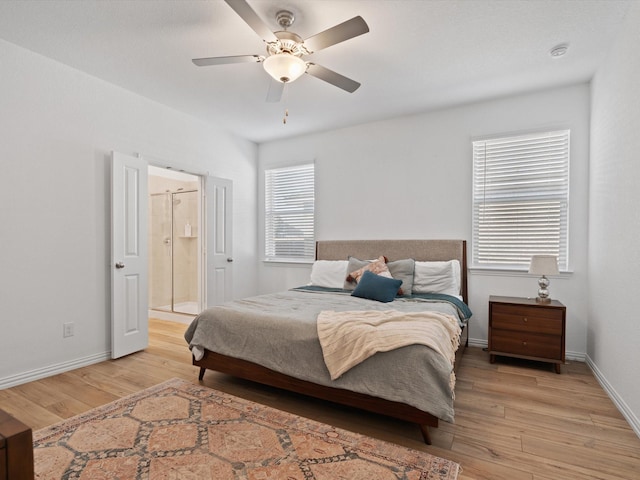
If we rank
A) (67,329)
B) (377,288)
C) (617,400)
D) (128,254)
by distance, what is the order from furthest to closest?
(128,254) → (377,288) → (67,329) → (617,400)

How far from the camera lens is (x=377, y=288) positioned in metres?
3.37

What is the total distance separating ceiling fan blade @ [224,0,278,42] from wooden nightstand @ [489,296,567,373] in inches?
121

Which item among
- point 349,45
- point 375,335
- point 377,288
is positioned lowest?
point 375,335

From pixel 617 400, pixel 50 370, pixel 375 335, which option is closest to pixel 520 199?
pixel 617 400

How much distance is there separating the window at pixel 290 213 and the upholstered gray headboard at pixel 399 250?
437 millimetres

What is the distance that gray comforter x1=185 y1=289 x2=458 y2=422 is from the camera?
2.00 metres

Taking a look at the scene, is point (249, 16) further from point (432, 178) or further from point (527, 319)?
point (527, 319)

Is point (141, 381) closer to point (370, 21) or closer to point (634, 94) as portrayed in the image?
point (370, 21)

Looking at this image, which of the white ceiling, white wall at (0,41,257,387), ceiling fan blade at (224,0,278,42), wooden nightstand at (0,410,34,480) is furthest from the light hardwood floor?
the white ceiling

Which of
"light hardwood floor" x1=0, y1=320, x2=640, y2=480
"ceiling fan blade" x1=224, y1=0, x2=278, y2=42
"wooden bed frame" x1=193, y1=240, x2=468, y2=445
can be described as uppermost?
"ceiling fan blade" x1=224, y1=0, x2=278, y2=42

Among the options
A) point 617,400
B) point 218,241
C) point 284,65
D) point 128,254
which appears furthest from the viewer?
point 218,241

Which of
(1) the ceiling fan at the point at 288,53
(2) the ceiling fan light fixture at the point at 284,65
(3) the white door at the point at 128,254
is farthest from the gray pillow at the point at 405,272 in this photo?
(3) the white door at the point at 128,254

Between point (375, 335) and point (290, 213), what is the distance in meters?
3.38

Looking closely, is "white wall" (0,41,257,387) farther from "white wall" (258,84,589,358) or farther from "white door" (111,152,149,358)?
"white wall" (258,84,589,358)
